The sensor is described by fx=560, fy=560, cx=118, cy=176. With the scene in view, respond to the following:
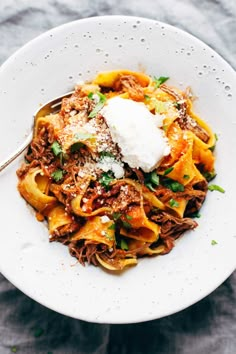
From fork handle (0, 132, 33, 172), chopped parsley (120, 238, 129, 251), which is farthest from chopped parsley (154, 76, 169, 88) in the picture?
chopped parsley (120, 238, 129, 251)

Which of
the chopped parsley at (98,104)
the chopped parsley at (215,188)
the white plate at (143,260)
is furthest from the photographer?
the chopped parsley at (215,188)

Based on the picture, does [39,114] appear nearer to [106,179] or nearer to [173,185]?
[106,179]

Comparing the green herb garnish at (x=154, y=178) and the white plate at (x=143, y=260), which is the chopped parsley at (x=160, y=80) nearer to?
the white plate at (x=143, y=260)

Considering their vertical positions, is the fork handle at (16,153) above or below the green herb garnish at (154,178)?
below

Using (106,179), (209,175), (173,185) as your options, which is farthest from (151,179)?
(209,175)

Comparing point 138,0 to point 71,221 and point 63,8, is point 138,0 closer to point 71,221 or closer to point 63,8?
point 63,8

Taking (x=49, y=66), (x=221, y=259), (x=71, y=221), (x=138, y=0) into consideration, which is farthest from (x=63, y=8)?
(x=221, y=259)

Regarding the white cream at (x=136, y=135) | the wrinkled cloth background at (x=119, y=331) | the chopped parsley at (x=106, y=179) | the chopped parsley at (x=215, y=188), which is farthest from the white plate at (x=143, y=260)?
the wrinkled cloth background at (x=119, y=331)
